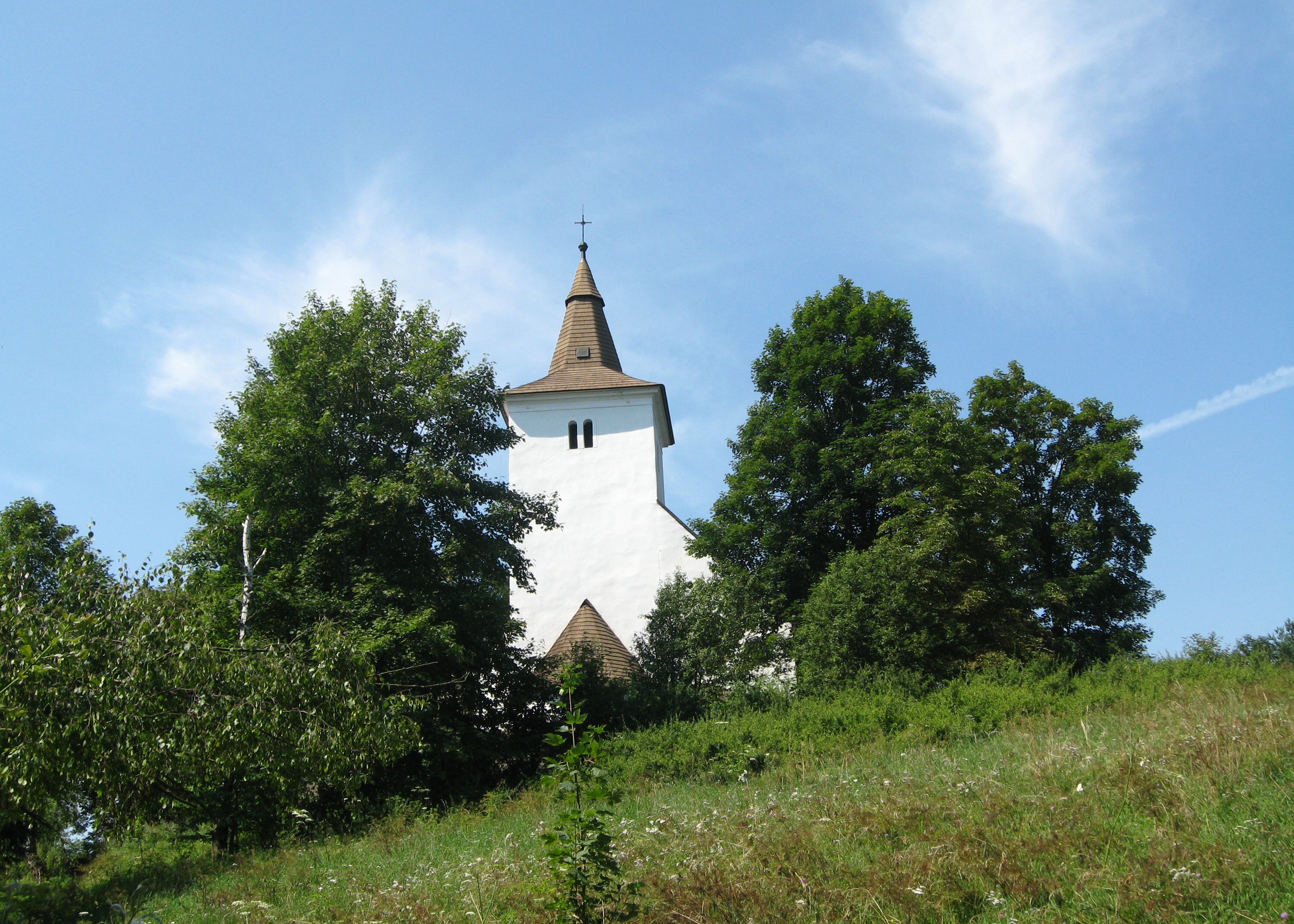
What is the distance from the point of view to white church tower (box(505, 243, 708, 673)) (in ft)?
86.3

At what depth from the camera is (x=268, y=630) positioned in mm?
16172

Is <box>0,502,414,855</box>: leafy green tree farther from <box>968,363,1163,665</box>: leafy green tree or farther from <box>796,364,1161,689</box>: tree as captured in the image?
<box>968,363,1163,665</box>: leafy green tree

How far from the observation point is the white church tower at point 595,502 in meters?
26.3

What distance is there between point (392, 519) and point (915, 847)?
12.6 meters

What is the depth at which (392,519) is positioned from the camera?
57.3ft

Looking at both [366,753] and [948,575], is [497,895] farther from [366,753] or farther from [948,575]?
[948,575]

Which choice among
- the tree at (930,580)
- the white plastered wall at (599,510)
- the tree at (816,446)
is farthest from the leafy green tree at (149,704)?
the white plastered wall at (599,510)

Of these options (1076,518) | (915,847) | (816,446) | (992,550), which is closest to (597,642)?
(816,446)

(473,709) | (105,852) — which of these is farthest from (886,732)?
(105,852)

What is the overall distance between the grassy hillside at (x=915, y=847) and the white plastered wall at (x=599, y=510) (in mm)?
13591

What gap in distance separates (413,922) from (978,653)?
15613mm

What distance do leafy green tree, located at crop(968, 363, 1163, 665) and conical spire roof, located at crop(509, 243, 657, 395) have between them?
427 inches

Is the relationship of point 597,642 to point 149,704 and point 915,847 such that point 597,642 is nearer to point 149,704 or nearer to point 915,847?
point 149,704

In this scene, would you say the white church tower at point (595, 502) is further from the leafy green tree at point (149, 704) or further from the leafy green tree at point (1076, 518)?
the leafy green tree at point (149, 704)
